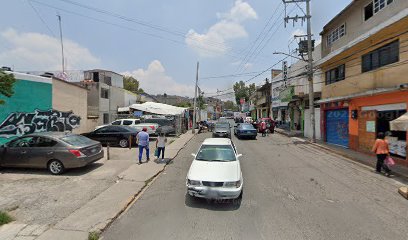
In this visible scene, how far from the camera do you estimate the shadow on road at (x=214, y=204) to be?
249 inches

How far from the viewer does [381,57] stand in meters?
13.0

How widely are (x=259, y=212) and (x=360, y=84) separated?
490 inches

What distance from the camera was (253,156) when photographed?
45.2 feet

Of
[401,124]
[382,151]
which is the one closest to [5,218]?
[382,151]

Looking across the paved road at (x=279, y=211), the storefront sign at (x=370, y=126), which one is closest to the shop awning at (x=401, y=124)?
the paved road at (x=279, y=211)

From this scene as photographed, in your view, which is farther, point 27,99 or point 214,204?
point 27,99

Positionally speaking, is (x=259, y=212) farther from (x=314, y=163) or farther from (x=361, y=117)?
(x=361, y=117)

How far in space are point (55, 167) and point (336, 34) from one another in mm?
19495

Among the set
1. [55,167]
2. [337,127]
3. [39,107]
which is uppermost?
[39,107]

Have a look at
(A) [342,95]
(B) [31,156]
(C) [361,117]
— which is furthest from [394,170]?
(B) [31,156]

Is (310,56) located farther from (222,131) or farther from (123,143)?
(123,143)

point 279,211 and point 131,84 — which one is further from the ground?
point 131,84

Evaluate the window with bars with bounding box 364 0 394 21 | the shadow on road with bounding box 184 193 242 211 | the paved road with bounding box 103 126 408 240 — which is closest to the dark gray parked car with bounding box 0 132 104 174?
the paved road with bounding box 103 126 408 240

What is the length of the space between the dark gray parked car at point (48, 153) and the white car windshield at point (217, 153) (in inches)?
188
